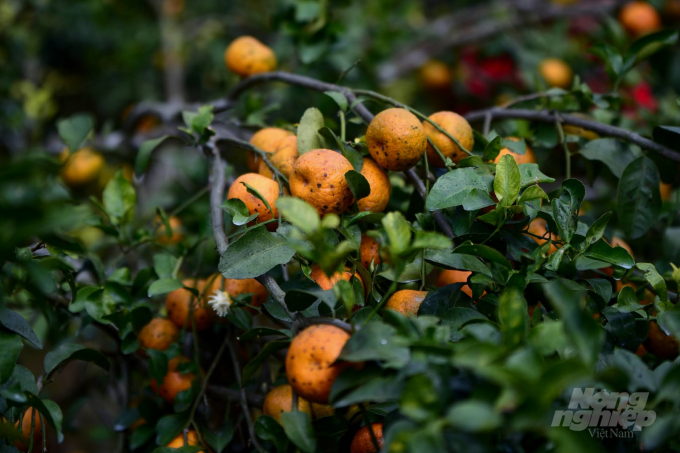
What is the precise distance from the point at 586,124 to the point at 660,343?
416mm

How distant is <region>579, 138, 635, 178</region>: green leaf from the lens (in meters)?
0.90

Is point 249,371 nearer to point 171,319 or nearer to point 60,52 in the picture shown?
point 171,319

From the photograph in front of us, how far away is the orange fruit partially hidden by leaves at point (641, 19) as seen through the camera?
68.5 inches

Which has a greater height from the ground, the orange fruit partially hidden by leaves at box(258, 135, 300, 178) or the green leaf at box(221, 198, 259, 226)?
the orange fruit partially hidden by leaves at box(258, 135, 300, 178)

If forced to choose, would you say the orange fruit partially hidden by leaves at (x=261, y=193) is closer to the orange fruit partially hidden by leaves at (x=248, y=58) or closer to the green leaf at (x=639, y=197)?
the orange fruit partially hidden by leaves at (x=248, y=58)

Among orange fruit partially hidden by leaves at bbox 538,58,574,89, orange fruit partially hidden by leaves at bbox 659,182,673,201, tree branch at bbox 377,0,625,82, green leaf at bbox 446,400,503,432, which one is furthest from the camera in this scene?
tree branch at bbox 377,0,625,82

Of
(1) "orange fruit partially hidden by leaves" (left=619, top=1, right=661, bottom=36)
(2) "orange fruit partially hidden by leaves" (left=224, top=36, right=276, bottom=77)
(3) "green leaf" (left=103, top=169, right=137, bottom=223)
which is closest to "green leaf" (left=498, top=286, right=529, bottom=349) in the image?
(3) "green leaf" (left=103, top=169, right=137, bottom=223)

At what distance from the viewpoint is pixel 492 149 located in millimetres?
794

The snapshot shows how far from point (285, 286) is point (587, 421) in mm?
448

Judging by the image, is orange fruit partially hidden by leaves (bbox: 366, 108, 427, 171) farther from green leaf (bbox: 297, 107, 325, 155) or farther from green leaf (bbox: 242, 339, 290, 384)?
green leaf (bbox: 242, 339, 290, 384)

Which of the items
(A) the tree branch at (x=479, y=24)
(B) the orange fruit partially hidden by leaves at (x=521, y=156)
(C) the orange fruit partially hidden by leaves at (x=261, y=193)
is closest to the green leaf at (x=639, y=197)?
(B) the orange fruit partially hidden by leaves at (x=521, y=156)

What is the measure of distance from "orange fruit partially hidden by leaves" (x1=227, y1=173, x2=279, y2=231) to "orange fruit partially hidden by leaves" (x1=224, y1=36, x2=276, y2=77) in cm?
52

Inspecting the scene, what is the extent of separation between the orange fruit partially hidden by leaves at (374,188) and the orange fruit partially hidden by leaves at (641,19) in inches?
59.9

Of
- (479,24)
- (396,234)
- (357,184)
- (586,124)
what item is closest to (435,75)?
(479,24)
